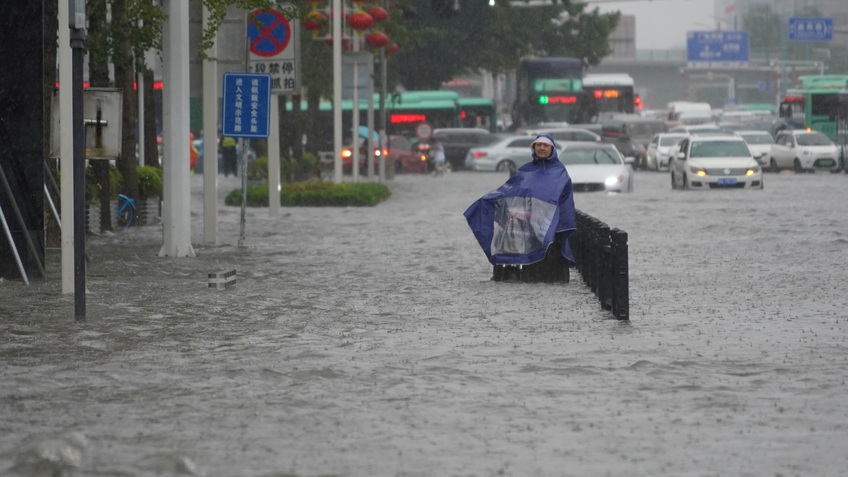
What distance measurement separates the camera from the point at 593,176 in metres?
41.0

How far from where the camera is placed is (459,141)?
69.1m

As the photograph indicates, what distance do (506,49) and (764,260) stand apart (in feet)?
201

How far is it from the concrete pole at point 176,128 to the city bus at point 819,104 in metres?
53.4

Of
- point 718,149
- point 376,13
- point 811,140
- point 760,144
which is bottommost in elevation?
point 718,149

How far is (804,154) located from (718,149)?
16661 mm

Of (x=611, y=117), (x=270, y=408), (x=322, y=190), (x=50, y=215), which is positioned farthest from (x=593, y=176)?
(x=611, y=117)

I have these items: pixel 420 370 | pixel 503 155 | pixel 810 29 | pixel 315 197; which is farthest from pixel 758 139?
pixel 420 370

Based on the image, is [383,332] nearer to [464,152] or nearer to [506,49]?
[464,152]

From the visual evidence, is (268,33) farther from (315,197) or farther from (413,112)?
(413,112)

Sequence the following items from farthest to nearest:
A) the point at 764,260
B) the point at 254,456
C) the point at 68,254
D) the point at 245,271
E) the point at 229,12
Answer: the point at 229,12 → the point at 764,260 → the point at 245,271 → the point at 68,254 → the point at 254,456

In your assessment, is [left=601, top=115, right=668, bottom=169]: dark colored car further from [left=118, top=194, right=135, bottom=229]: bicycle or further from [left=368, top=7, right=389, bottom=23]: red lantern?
[left=118, top=194, right=135, bottom=229]: bicycle

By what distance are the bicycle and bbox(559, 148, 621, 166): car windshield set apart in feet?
55.2

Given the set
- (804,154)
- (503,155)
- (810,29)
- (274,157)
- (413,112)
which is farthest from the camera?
(810,29)

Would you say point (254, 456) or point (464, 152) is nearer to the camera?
point (254, 456)
